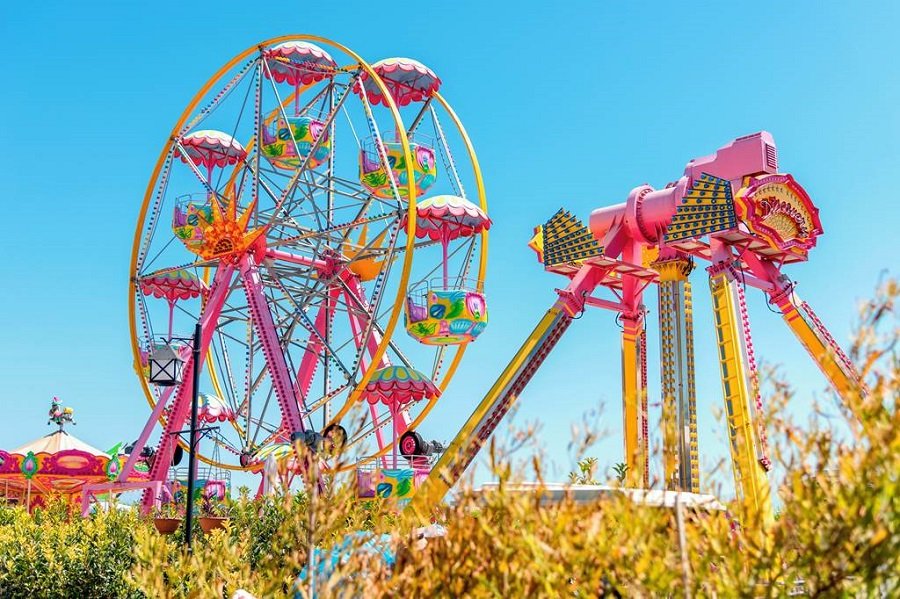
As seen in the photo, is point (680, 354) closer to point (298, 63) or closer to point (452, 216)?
point (452, 216)

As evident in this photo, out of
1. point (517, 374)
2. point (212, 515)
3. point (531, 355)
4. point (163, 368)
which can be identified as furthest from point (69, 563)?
point (531, 355)

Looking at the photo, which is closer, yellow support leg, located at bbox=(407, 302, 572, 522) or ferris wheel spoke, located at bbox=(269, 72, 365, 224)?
yellow support leg, located at bbox=(407, 302, 572, 522)

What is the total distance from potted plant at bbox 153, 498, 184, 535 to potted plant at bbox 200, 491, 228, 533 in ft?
1.43

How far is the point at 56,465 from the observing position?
33.7m

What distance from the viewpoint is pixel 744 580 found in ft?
16.3

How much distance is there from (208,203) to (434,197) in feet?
19.1

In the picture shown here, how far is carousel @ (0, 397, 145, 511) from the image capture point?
33.6 m

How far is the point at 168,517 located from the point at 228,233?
719cm

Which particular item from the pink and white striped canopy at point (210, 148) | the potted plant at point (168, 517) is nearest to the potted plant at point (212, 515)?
the potted plant at point (168, 517)

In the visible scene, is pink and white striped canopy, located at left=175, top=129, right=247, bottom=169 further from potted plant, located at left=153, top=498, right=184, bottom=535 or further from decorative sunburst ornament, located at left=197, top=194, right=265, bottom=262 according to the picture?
potted plant, located at left=153, top=498, right=184, bottom=535

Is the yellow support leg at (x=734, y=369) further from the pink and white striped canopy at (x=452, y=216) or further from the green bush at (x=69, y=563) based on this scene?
the green bush at (x=69, y=563)

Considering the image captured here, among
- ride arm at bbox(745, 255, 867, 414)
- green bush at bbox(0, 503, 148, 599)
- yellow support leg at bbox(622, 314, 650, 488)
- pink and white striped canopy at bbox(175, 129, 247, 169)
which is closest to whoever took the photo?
green bush at bbox(0, 503, 148, 599)

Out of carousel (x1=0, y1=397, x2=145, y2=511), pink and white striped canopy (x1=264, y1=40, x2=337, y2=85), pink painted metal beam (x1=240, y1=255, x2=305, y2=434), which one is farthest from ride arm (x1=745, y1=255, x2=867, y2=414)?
carousel (x1=0, y1=397, x2=145, y2=511)

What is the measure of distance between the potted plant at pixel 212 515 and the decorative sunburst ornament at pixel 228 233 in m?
5.52
